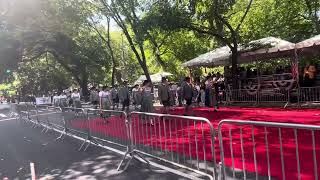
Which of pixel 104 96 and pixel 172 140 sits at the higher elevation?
pixel 104 96

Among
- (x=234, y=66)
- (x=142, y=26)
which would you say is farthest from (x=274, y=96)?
(x=142, y=26)

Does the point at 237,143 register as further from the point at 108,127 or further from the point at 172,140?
the point at 108,127

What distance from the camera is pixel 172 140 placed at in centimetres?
879

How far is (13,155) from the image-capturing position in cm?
1299

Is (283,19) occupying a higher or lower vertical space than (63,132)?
higher

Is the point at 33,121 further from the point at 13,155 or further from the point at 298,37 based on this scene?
the point at 298,37

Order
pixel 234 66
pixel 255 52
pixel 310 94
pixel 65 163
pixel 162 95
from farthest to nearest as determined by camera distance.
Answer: pixel 234 66
pixel 255 52
pixel 310 94
pixel 162 95
pixel 65 163

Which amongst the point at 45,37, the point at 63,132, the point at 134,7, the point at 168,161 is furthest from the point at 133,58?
the point at 168,161

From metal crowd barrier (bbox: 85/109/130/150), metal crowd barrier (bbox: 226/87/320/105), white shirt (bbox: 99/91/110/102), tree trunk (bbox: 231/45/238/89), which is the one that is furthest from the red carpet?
tree trunk (bbox: 231/45/238/89)

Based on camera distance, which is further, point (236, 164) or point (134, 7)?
point (134, 7)

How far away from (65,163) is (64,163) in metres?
0.04

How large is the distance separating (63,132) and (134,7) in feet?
52.8

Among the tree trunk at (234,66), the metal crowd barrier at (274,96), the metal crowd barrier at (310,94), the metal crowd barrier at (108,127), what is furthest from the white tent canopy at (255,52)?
the metal crowd barrier at (108,127)

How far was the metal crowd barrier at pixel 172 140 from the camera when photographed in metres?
7.66
